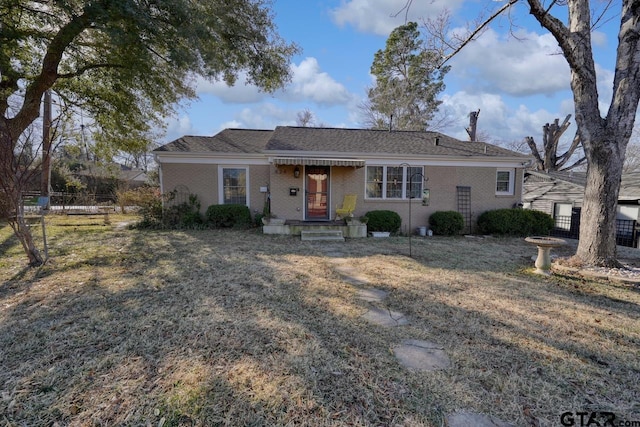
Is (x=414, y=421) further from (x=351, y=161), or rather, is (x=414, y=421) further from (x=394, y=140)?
(x=394, y=140)

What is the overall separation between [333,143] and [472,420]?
1136cm

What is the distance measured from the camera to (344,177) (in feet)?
39.2

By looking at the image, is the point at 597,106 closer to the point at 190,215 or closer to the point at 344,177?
the point at 344,177

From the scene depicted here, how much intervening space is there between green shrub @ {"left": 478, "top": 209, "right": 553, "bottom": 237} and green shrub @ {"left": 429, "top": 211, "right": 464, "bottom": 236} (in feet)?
3.87

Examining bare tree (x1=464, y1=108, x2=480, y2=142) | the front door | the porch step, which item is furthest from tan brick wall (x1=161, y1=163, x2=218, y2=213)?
bare tree (x1=464, y1=108, x2=480, y2=142)

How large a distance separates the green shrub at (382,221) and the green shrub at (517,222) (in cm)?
381

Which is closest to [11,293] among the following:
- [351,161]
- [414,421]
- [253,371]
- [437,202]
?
[253,371]

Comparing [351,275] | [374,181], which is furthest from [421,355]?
[374,181]

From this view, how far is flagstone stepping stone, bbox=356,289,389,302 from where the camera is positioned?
4.62m

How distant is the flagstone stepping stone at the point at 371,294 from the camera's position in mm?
4625

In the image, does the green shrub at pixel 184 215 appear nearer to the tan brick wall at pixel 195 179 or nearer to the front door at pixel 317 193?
the tan brick wall at pixel 195 179

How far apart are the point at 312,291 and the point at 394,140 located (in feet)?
33.2

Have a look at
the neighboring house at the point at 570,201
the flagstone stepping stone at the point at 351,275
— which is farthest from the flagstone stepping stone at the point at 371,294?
the neighboring house at the point at 570,201

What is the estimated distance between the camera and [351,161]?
426 inches
